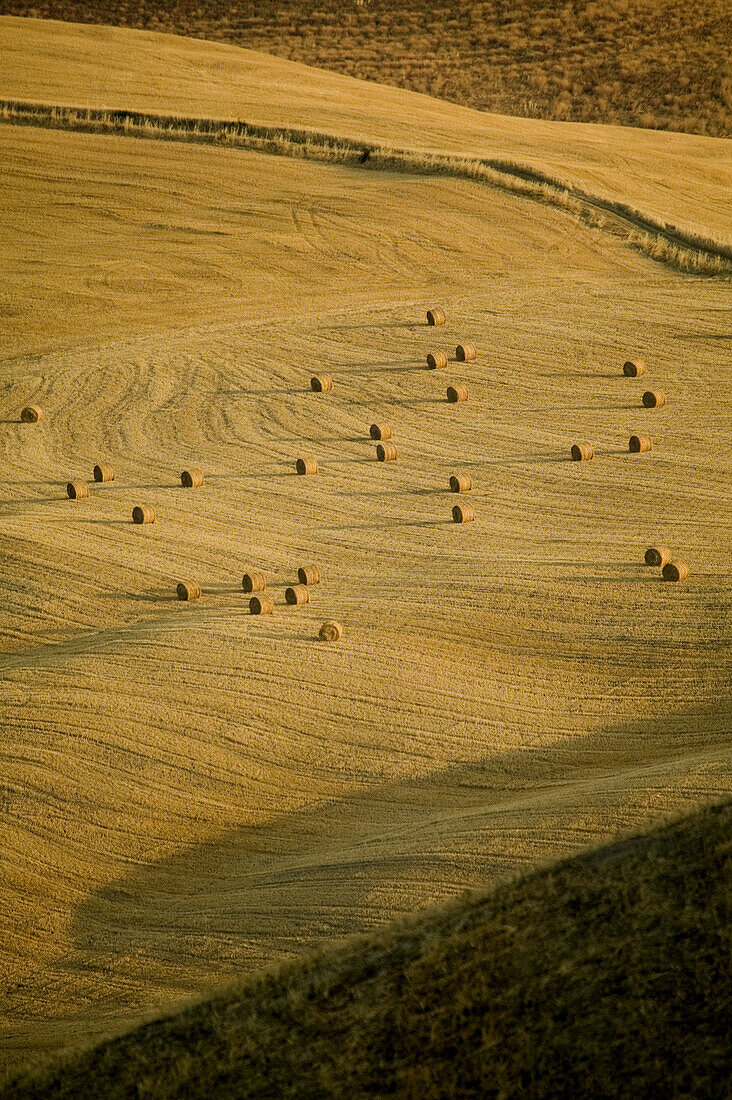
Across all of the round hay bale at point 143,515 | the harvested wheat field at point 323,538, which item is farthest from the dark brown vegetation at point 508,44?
the round hay bale at point 143,515

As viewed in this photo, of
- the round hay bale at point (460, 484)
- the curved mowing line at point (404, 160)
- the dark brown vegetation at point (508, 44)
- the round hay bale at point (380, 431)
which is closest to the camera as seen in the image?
the round hay bale at point (460, 484)

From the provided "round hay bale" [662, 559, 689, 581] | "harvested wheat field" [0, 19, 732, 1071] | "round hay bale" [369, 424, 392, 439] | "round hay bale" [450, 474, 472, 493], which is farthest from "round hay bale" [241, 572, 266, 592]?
"round hay bale" [369, 424, 392, 439]

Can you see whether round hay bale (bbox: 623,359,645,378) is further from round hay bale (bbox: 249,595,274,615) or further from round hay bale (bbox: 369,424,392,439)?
round hay bale (bbox: 249,595,274,615)

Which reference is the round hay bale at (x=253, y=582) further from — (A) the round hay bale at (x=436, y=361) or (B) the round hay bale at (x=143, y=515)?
(A) the round hay bale at (x=436, y=361)

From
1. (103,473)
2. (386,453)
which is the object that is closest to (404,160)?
(386,453)

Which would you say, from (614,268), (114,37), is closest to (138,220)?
(614,268)

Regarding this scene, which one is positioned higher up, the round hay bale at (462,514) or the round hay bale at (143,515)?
the round hay bale at (462,514)

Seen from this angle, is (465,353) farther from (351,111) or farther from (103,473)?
(351,111)
